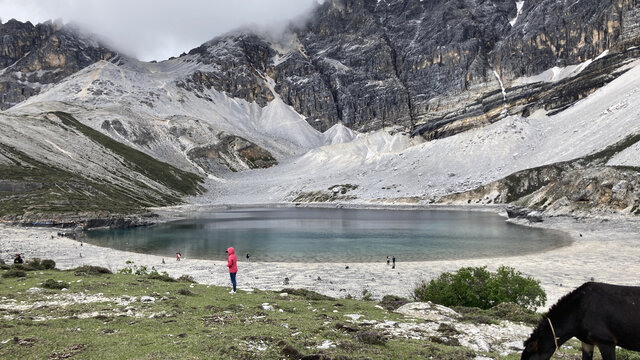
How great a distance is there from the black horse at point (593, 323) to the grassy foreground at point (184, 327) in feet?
9.10

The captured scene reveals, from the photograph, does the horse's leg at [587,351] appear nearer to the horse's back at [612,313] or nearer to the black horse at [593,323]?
the black horse at [593,323]

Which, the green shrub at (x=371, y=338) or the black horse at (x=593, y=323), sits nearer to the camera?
the black horse at (x=593, y=323)

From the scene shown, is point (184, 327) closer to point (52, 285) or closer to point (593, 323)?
point (52, 285)

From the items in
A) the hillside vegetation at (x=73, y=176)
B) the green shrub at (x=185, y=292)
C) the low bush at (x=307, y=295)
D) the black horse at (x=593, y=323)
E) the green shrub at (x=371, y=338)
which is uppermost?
the hillside vegetation at (x=73, y=176)

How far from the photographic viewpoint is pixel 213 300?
17.6 metres

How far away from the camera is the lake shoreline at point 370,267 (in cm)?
3188

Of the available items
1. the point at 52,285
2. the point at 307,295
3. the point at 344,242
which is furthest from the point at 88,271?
the point at 344,242

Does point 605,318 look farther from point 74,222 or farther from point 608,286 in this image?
point 74,222

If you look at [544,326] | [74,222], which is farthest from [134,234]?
[544,326]

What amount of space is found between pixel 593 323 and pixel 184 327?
36.1ft

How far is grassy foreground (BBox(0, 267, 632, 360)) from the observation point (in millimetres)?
9672

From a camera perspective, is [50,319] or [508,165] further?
[508,165]

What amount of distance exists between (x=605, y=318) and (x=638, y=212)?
8813 centimetres

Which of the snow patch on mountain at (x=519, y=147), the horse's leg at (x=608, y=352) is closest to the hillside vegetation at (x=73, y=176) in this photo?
the snow patch on mountain at (x=519, y=147)
